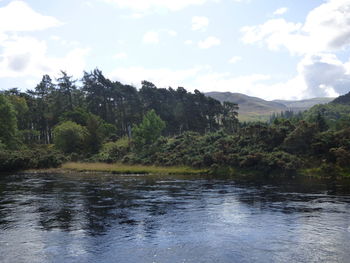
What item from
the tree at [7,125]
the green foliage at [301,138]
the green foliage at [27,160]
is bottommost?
the green foliage at [27,160]

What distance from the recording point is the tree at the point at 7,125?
87.8 m

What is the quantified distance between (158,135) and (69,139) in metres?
24.5

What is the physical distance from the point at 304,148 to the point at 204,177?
1970 cm

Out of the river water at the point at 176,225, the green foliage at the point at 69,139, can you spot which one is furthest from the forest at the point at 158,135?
the river water at the point at 176,225

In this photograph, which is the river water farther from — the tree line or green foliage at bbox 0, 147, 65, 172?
the tree line

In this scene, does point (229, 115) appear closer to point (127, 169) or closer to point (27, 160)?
point (127, 169)

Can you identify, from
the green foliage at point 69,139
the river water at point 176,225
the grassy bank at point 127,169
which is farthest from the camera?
the green foliage at point 69,139

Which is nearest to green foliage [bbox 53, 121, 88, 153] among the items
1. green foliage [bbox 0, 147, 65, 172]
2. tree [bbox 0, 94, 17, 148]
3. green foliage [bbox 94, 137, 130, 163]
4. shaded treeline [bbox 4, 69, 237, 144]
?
green foliage [bbox 94, 137, 130, 163]

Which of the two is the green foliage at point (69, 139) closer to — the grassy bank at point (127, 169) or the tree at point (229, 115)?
the grassy bank at point (127, 169)

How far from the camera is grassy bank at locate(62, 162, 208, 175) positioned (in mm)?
68419

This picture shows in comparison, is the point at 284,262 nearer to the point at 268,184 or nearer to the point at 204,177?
the point at 268,184

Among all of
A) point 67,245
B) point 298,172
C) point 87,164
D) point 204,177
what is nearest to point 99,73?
point 87,164

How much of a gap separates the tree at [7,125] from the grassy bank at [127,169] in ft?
64.0

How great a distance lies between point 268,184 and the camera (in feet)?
164
